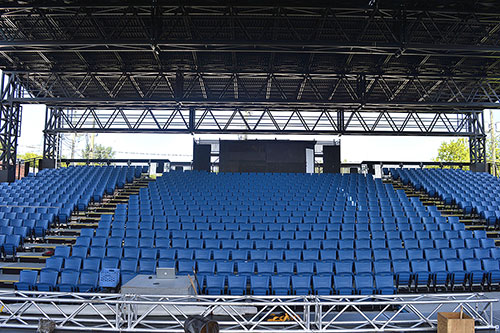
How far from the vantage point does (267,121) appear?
20.6m

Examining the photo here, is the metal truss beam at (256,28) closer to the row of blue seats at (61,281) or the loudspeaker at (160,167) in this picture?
the loudspeaker at (160,167)

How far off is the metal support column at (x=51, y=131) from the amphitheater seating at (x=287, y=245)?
10.6 meters

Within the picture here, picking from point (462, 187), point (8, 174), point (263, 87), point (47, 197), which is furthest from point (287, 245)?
point (8, 174)

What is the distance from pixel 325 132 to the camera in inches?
803

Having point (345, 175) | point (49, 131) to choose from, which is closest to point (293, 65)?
point (345, 175)

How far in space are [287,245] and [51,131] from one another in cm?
1772

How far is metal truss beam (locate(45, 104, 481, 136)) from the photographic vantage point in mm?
20312

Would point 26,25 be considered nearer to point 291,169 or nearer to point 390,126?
point 291,169

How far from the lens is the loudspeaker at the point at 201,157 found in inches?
838

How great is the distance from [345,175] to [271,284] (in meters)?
11.3

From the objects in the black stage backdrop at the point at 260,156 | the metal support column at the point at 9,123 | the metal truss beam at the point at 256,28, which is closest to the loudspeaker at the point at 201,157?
the black stage backdrop at the point at 260,156

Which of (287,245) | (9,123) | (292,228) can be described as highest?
(9,123)

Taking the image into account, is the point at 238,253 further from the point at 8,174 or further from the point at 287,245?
the point at 8,174

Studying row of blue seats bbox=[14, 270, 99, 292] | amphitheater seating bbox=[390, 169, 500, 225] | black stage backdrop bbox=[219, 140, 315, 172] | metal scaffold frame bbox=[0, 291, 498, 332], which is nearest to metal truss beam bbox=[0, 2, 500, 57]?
amphitheater seating bbox=[390, 169, 500, 225]
